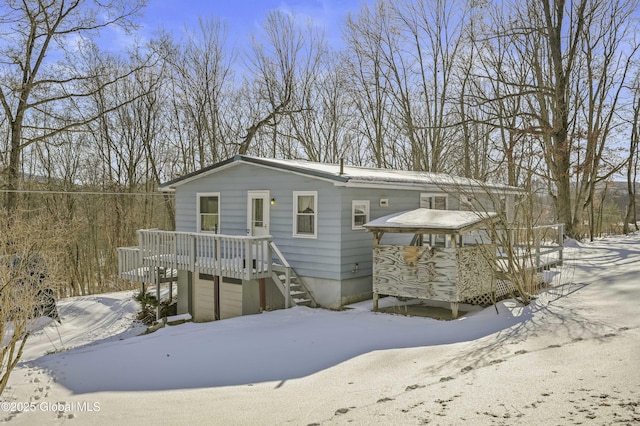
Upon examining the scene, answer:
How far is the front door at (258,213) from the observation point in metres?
12.9

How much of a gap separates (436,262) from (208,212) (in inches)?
279

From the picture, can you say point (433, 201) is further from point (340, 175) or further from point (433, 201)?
point (340, 175)

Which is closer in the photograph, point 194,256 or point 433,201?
point 194,256

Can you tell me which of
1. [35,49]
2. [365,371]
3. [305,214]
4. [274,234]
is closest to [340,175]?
[305,214]

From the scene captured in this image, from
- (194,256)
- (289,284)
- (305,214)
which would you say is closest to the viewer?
(289,284)

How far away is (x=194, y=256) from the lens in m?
12.7

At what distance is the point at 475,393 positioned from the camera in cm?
523

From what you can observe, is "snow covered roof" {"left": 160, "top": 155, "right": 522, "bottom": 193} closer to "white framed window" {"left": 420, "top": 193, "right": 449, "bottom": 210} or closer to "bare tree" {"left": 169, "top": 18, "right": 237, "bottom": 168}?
"white framed window" {"left": 420, "top": 193, "right": 449, "bottom": 210}

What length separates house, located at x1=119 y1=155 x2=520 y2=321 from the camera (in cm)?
1153

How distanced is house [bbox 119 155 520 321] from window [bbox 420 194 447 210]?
0.09 feet

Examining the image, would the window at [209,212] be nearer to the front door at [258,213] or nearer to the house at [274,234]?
the house at [274,234]

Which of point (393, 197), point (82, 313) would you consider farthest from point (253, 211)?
point (82, 313)

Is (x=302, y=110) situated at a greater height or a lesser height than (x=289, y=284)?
greater

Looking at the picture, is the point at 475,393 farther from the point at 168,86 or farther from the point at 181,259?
the point at 168,86
